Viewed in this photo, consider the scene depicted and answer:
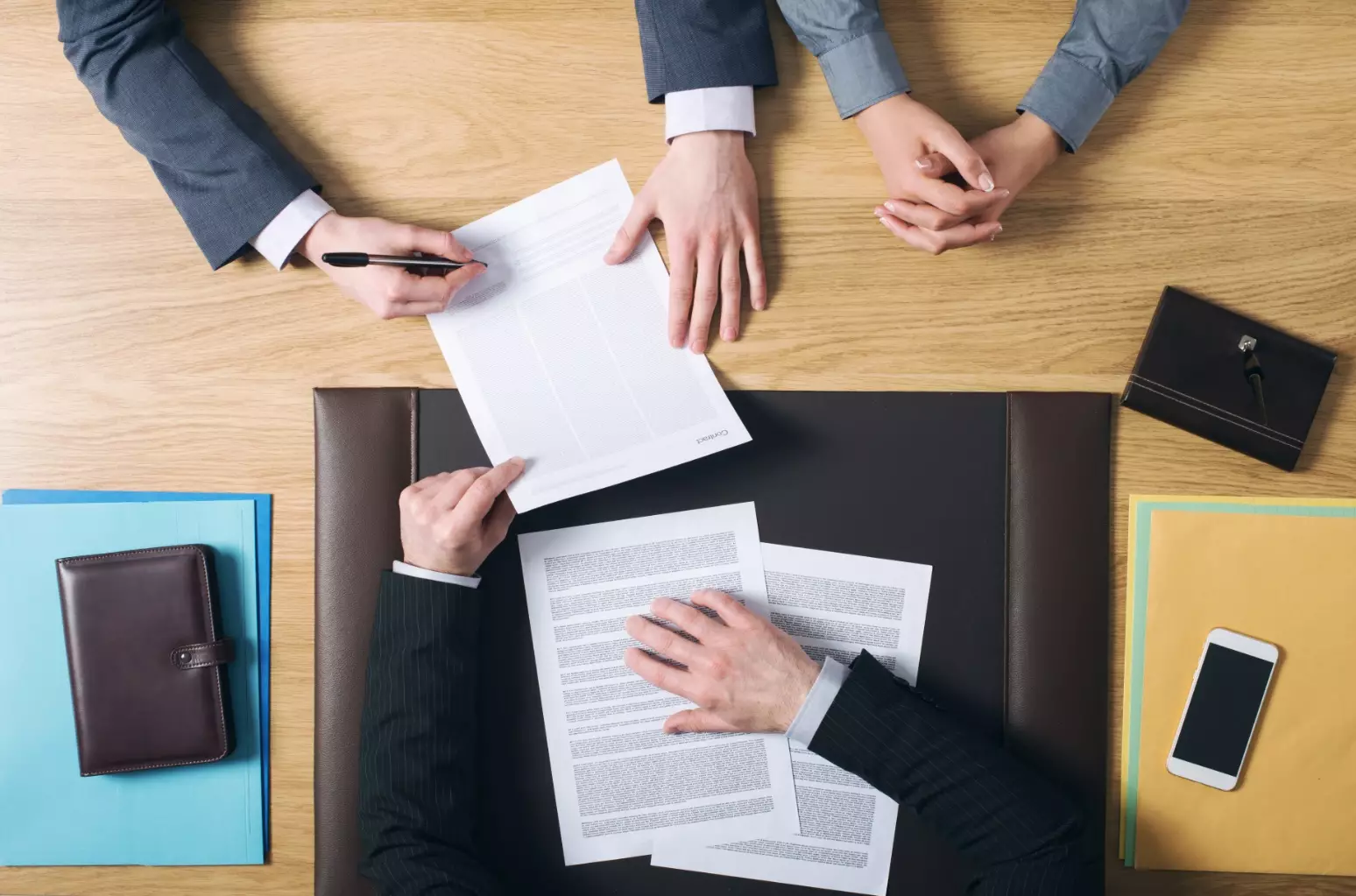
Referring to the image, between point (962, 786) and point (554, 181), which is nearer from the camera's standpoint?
point (962, 786)

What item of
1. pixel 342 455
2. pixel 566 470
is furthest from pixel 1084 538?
pixel 342 455

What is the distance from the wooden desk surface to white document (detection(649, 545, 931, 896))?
0.20m

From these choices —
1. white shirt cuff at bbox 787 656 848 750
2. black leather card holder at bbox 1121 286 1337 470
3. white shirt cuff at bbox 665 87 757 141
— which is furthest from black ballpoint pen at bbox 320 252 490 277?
black leather card holder at bbox 1121 286 1337 470

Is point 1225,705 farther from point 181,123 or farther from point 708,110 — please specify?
point 181,123

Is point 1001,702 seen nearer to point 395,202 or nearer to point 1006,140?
point 1006,140

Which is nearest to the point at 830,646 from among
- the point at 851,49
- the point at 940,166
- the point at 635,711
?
the point at 635,711

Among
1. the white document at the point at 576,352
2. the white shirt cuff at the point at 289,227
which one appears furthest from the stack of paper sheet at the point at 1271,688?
the white shirt cuff at the point at 289,227

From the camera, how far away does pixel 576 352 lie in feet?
2.94

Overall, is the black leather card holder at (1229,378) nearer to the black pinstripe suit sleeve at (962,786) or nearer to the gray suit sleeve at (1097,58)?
the gray suit sleeve at (1097,58)

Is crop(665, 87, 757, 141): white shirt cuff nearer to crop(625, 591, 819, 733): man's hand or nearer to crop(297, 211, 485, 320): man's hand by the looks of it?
crop(297, 211, 485, 320): man's hand

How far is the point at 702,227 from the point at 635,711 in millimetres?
506

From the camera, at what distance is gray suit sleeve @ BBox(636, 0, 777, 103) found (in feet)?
2.88

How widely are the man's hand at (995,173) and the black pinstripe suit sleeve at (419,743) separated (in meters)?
0.58

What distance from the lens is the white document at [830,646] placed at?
89cm
